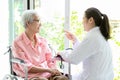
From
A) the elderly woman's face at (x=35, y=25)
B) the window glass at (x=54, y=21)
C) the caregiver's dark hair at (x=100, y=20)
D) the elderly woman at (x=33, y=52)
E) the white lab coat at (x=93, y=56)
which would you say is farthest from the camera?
the window glass at (x=54, y=21)

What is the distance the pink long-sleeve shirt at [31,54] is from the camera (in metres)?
2.58

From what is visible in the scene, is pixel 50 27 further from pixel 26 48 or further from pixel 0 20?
pixel 26 48

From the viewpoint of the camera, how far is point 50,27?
347cm

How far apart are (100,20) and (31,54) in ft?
2.61

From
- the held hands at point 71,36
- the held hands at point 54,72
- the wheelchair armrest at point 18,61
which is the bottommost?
the held hands at point 54,72

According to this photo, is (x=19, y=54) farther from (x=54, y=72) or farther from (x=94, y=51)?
(x=94, y=51)

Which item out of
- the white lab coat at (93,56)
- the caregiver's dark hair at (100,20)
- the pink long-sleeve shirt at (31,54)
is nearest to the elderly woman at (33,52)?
the pink long-sleeve shirt at (31,54)

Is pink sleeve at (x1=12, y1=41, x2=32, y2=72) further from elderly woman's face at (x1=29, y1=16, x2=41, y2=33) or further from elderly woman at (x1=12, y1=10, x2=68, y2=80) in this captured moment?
elderly woman's face at (x1=29, y1=16, x2=41, y2=33)

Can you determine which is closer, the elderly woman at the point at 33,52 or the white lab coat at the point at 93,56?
the white lab coat at the point at 93,56

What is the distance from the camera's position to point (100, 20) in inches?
96.2

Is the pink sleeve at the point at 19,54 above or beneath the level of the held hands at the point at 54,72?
above

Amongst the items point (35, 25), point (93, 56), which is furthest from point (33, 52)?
point (93, 56)

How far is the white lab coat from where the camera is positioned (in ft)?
7.59

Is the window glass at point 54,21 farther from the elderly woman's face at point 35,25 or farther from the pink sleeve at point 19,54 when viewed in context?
the pink sleeve at point 19,54
